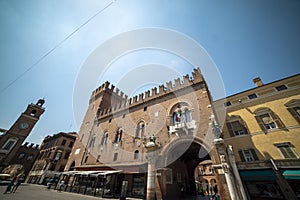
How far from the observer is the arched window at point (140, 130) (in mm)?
15008

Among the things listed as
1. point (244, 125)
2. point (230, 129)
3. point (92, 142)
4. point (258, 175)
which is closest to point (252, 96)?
→ point (244, 125)

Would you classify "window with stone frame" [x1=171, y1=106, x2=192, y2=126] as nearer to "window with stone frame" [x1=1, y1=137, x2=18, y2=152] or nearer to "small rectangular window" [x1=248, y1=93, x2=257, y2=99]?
"small rectangular window" [x1=248, y1=93, x2=257, y2=99]

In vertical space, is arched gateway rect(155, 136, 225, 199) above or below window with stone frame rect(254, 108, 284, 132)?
below

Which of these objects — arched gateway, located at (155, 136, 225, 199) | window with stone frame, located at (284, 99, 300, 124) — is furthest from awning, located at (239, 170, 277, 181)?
window with stone frame, located at (284, 99, 300, 124)

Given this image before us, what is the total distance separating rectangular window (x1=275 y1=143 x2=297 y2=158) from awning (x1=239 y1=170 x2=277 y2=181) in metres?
1.71

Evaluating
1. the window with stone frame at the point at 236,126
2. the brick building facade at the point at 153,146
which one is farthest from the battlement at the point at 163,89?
the window with stone frame at the point at 236,126

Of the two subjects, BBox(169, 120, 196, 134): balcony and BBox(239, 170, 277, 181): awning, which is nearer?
BBox(239, 170, 277, 181): awning

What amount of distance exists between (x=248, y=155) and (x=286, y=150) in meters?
2.52

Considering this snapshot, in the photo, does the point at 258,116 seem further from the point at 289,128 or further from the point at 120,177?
the point at 120,177

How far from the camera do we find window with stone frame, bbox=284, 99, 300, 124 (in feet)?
35.2

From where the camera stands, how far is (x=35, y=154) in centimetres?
3356

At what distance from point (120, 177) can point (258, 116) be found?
49.9 feet

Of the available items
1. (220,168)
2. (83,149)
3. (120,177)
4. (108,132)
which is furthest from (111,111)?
(220,168)

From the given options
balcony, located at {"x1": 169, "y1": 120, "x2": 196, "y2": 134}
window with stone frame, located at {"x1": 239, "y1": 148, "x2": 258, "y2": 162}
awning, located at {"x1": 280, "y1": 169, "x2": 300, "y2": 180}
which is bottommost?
awning, located at {"x1": 280, "y1": 169, "x2": 300, "y2": 180}
